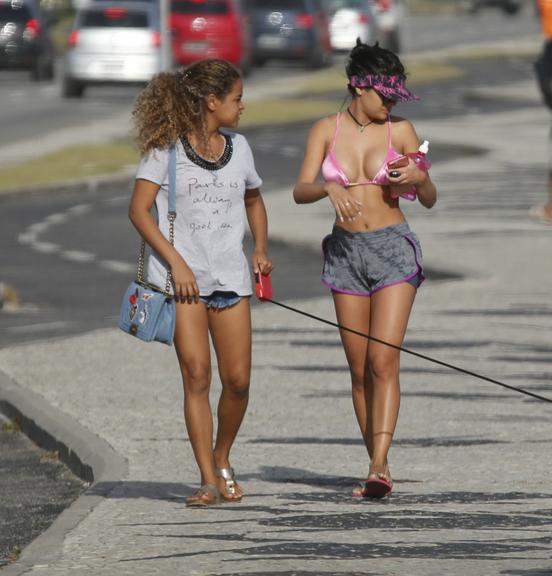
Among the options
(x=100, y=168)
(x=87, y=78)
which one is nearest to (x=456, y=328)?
(x=100, y=168)

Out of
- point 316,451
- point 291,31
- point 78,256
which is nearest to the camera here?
point 316,451

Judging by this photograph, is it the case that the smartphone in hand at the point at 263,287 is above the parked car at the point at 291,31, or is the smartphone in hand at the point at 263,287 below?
above

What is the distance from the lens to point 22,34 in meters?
Result: 44.9

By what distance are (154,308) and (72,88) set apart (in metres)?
32.7

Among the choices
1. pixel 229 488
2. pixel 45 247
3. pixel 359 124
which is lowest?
pixel 45 247

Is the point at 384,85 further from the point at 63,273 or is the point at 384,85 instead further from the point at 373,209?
the point at 63,273

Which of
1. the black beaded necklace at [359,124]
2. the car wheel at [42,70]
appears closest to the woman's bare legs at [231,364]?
the black beaded necklace at [359,124]

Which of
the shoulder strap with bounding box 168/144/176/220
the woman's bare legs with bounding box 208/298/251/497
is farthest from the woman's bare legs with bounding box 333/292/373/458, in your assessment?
the shoulder strap with bounding box 168/144/176/220

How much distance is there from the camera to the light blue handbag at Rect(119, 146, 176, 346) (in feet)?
26.0

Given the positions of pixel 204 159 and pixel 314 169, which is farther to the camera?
pixel 314 169

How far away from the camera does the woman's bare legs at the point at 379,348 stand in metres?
8.30

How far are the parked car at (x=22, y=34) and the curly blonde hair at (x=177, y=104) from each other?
37.1m

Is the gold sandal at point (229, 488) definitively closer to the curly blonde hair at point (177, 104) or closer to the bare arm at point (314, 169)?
the bare arm at point (314, 169)

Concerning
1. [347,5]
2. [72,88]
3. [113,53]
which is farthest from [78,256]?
[347,5]
